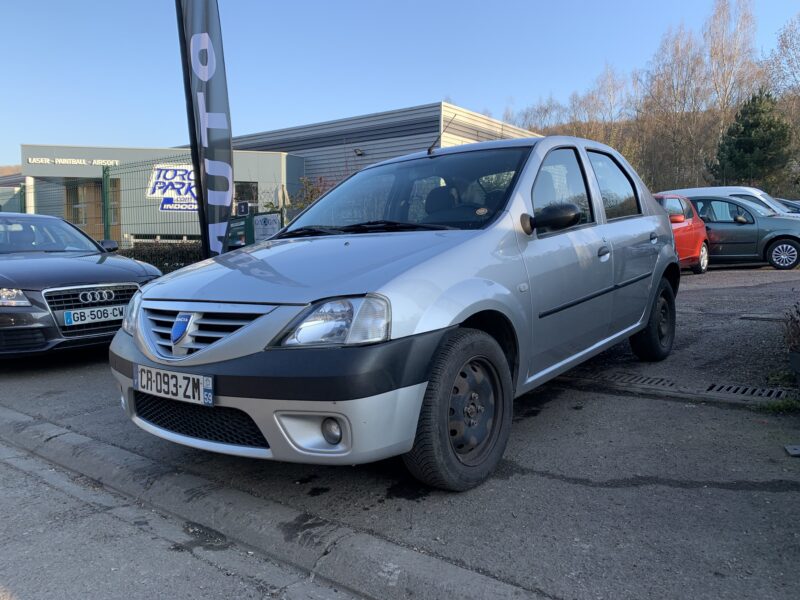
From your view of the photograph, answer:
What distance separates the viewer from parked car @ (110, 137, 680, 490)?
250 cm

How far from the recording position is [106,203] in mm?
13570

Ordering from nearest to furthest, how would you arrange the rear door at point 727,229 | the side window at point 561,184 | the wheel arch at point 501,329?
1. the wheel arch at point 501,329
2. the side window at point 561,184
3. the rear door at point 727,229

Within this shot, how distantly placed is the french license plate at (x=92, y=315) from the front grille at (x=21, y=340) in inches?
9.4

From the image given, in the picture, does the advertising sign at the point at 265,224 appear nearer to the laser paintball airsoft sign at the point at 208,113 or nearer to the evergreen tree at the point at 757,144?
the laser paintball airsoft sign at the point at 208,113

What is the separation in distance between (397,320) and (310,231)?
1.59 m

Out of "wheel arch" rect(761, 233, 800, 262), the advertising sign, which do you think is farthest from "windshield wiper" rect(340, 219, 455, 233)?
"wheel arch" rect(761, 233, 800, 262)

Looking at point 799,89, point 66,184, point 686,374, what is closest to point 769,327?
point 686,374

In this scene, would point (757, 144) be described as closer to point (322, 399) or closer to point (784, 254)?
point (784, 254)

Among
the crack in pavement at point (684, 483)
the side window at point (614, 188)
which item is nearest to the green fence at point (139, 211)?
the side window at point (614, 188)

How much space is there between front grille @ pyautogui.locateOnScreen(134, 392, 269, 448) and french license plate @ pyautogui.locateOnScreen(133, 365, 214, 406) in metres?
0.05

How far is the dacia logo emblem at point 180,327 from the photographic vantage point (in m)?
2.81

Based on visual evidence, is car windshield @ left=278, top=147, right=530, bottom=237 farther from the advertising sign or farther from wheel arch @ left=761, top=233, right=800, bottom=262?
wheel arch @ left=761, top=233, right=800, bottom=262

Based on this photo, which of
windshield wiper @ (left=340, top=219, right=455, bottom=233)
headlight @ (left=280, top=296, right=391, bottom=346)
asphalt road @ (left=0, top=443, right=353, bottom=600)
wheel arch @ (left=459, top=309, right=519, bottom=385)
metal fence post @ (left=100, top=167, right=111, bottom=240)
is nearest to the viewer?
asphalt road @ (left=0, top=443, right=353, bottom=600)

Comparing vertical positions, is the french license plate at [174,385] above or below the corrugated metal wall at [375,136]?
below
